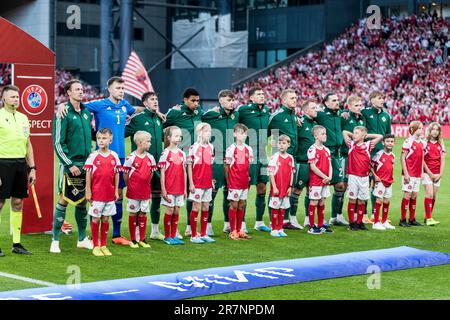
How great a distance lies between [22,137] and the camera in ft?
37.7

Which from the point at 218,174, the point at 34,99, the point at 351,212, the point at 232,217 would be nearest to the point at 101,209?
the point at 232,217

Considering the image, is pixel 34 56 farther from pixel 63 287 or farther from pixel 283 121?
pixel 63 287

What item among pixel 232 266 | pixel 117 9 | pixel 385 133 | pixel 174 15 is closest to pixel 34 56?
pixel 232 266

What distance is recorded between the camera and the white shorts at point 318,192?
546 inches

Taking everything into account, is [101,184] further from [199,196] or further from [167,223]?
[199,196]

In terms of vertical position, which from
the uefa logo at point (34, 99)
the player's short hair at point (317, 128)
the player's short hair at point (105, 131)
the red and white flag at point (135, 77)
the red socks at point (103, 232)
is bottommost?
the red socks at point (103, 232)

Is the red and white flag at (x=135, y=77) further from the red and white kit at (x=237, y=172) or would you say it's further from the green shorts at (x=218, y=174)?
the red and white kit at (x=237, y=172)

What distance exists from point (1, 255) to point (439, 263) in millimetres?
5568

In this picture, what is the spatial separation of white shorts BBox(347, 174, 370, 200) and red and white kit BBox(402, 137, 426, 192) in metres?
0.97

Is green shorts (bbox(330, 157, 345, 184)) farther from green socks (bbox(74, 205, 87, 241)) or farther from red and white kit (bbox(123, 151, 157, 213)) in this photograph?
green socks (bbox(74, 205, 87, 241))

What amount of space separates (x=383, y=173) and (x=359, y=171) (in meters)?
0.52

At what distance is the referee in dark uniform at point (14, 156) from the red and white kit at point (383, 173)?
19.3 ft

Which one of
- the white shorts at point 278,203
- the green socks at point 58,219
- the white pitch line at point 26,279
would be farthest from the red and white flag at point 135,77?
the white pitch line at point 26,279

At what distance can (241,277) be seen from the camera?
9.66 metres
